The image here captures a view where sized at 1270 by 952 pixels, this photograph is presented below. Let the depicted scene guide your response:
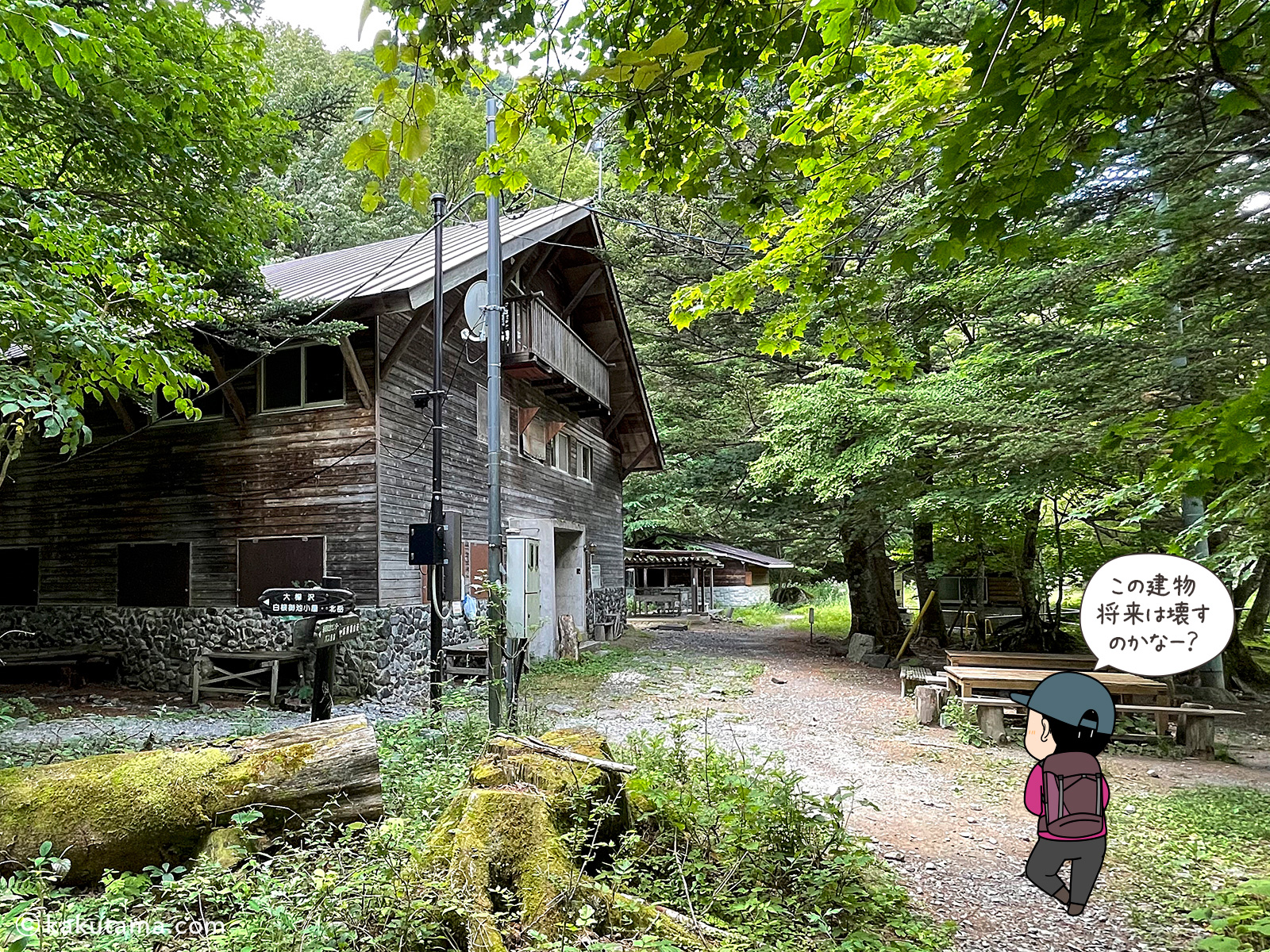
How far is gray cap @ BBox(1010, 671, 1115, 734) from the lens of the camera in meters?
2.89

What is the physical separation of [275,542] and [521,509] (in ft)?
14.9

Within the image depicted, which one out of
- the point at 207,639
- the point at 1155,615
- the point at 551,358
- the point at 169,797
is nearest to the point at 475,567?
the point at 551,358

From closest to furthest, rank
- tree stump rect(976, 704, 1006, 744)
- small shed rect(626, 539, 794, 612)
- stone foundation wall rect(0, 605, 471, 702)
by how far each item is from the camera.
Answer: tree stump rect(976, 704, 1006, 744) → stone foundation wall rect(0, 605, 471, 702) → small shed rect(626, 539, 794, 612)

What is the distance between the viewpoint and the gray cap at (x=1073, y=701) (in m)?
2.89

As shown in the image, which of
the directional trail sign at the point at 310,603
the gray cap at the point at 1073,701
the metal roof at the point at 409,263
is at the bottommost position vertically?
the gray cap at the point at 1073,701

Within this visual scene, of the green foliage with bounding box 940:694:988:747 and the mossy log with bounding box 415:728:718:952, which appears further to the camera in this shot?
the green foliage with bounding box 940:694:988:747

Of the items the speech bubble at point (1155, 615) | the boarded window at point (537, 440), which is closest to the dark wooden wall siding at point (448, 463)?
the boarded window at point (537, 440)

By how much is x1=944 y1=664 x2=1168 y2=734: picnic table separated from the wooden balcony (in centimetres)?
790

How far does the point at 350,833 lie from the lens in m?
3.99

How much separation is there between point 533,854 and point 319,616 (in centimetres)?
349

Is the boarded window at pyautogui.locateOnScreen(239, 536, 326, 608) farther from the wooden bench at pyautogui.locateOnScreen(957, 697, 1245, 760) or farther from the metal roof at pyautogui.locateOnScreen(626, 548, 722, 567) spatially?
the metal roof at pyautogui.locateOnScreen(626, 548, 722, 567)

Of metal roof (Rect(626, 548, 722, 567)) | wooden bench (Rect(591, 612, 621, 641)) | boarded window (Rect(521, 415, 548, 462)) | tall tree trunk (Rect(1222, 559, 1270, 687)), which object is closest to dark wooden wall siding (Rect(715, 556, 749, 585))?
metal roof (Rect(626, 548, 722, 567))

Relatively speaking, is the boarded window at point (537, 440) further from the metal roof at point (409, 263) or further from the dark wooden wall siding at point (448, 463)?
the metal roof at point (409, 263)

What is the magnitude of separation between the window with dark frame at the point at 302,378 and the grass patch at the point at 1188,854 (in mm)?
10015
